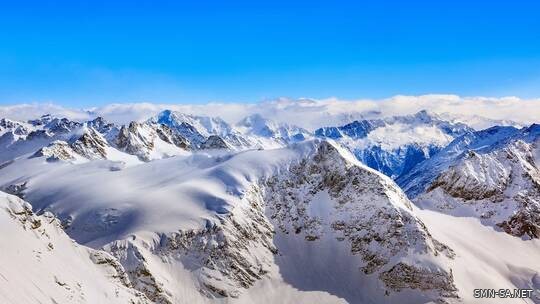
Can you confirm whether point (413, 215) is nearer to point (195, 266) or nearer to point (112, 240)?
point (195, 266)

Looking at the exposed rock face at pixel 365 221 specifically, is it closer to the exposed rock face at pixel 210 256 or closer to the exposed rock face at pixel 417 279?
the exposed rock face at pixel 417 279

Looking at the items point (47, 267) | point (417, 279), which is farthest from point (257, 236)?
point (47, 267)

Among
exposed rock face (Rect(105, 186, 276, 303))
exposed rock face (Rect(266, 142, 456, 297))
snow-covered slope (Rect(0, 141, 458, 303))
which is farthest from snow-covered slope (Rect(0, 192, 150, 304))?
exposed rock face (Rect(266, 142, 456, 297))

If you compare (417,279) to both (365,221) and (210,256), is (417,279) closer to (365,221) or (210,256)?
(365,221)

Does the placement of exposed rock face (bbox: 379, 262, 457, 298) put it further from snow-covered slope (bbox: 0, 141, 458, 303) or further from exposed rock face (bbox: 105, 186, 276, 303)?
exposed rock face (bbox: 105, 186, 276, 303)

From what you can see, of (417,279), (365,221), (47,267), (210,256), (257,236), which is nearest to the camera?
(47,267)
